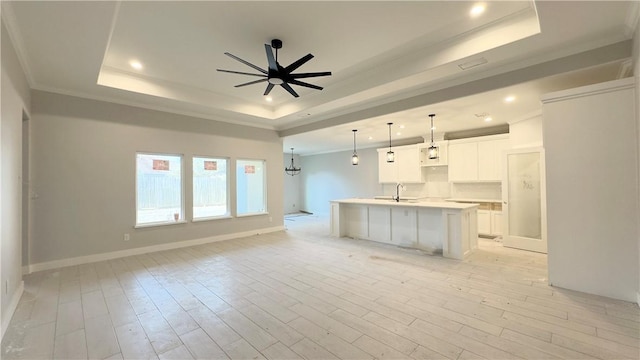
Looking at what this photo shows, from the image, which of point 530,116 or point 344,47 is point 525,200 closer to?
point 530,116

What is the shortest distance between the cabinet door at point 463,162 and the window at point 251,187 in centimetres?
516

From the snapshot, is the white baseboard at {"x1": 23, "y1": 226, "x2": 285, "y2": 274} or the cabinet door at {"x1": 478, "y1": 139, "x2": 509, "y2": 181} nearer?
the white baseboard at {"x1": 23, "y1": 226, "x2": 285, "y2": 274}

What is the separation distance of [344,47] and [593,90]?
2.97 metres

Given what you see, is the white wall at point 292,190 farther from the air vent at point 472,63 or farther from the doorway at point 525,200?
the air vent at point 472,63

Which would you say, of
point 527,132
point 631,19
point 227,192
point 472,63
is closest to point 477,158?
point 527,132

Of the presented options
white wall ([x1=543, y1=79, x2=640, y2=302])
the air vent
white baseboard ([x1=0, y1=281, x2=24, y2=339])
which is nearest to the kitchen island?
white wall ([x1=543, y1=79, x2=640, y2=302])

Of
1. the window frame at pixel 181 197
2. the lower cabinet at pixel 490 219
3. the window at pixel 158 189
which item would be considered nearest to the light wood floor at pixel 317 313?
the window frame at pixel 181 197

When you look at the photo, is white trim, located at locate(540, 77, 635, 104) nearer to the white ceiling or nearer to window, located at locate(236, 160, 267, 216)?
the white ceiling

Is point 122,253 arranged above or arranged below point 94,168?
below

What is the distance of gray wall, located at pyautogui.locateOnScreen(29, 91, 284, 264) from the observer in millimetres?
4270

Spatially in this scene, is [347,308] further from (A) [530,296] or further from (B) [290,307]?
(A) [530,296]

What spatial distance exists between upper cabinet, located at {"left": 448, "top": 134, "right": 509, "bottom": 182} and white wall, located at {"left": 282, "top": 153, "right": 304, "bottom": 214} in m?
7.22

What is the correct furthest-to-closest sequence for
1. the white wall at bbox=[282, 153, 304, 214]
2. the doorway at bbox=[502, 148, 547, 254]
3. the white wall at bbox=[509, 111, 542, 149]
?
the white wall at bbox=[282, 153, 304, 214], the white wall at bbox=[509, 111, 542, 149], the doorway at bbox=[502, 148, 547, 254]

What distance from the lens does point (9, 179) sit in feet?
9.20
